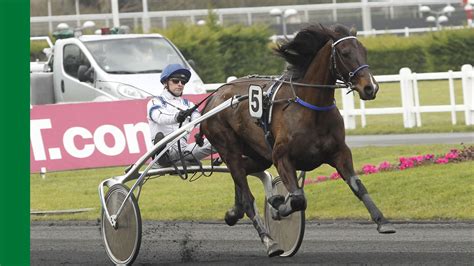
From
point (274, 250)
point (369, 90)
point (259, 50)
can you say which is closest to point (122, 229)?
point (274, 250)

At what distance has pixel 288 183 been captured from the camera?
25.3 feet

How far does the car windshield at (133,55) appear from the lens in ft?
61.2

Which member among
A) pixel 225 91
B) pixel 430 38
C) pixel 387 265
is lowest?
pixel 387 265

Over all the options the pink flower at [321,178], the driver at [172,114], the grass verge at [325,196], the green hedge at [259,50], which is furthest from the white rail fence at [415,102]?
the driver at [172,114]

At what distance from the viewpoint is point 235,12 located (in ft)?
141

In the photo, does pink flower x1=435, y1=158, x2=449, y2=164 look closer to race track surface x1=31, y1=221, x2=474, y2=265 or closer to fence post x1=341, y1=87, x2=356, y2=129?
race track surface x1=31, y1=221, x2=474, y2=265

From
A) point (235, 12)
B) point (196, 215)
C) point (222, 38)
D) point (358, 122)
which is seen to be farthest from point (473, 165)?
point (235, 12)

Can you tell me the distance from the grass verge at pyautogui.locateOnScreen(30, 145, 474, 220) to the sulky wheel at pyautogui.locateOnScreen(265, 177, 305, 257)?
7.99 ft

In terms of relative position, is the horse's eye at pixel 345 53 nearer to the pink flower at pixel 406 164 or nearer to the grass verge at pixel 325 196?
the grass verge at pixel 325 196

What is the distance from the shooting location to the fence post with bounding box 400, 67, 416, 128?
2138cm

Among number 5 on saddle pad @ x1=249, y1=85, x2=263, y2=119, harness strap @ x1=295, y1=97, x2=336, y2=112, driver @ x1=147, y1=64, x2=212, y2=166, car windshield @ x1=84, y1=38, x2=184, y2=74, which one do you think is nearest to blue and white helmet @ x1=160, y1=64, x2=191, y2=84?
driver @ x1=147, y1=64, x2=212, y2=166

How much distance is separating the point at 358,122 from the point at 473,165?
12.1 metres

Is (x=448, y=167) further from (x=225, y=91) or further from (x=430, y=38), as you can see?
(x=430, y=38)

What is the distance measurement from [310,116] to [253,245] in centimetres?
206
